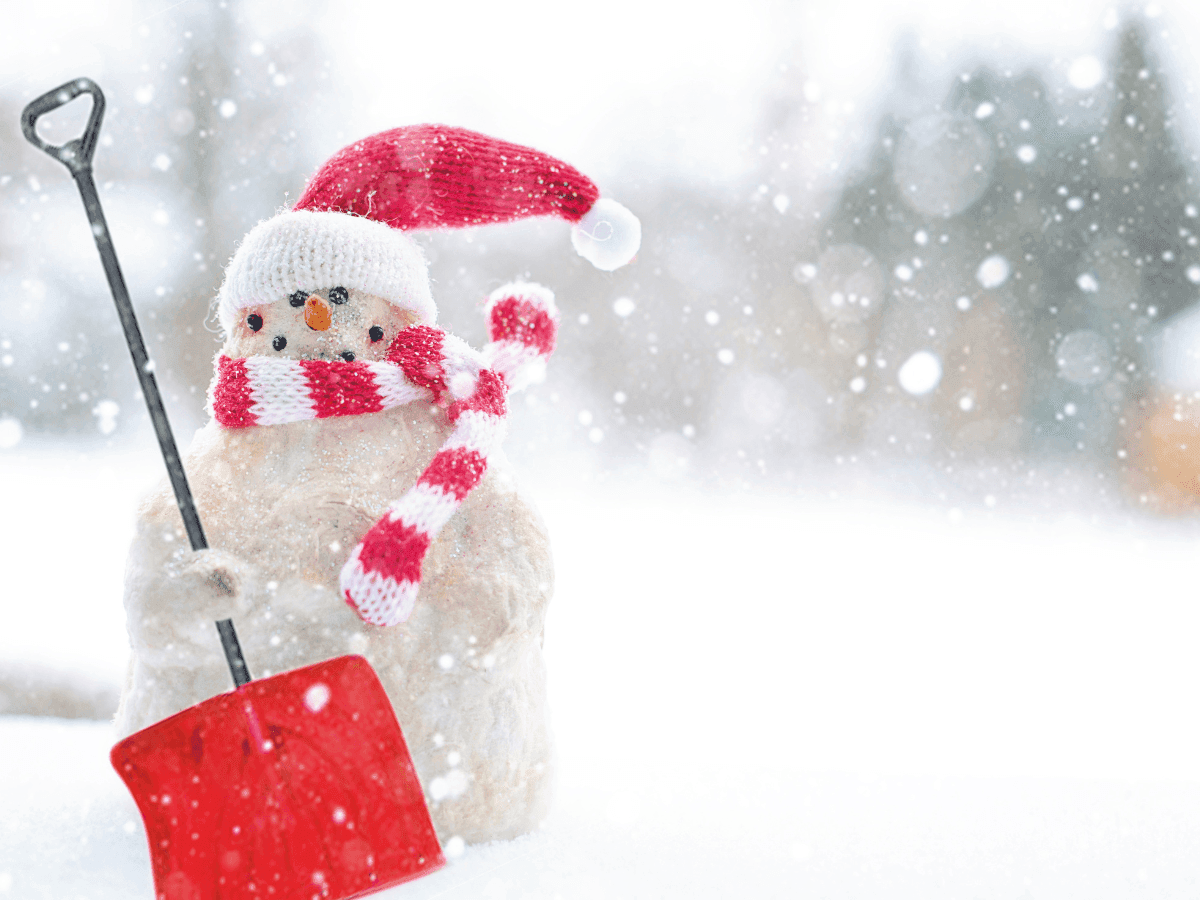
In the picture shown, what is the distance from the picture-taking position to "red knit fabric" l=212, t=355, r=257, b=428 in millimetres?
524

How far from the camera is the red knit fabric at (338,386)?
20.4 inches

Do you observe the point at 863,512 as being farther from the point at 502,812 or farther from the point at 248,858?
the point at 248,858

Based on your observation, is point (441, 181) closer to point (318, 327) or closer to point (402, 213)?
point (402, 213)

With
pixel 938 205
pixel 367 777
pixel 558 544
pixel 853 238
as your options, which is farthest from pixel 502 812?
pixel 938 205

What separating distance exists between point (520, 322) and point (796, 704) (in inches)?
23.5

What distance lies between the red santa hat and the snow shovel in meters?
0.12

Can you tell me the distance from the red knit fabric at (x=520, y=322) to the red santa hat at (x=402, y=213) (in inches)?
1.8

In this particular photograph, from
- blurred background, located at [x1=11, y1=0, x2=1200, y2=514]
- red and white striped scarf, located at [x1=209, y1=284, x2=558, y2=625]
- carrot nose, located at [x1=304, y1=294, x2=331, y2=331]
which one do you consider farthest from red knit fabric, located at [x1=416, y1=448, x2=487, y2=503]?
blurred background, located at [x1=11, y1=0, x2=1200, y2=514]

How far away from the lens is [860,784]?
71 centimetres

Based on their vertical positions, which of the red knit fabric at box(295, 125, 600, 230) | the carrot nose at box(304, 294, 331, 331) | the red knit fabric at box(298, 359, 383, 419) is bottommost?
the red knit fabric at box(298, 359, 383, 419)

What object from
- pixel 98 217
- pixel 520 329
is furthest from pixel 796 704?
pixel 98 217

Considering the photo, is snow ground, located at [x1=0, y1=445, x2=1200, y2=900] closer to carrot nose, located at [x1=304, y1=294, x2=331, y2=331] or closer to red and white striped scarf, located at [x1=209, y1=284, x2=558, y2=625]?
red and white striped scarf, located at [x1=209, y1=284, x2=558, y2=625]

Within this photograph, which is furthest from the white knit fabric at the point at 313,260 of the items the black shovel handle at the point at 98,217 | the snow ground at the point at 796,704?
the snow ground at the point at 796,704

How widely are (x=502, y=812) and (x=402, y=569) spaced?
180mm
